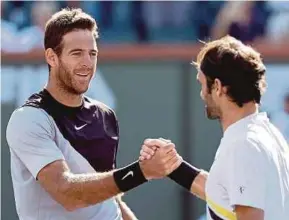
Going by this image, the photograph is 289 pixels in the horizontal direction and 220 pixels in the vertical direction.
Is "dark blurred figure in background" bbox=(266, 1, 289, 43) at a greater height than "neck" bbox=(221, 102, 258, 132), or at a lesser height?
greater

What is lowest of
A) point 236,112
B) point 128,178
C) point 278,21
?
point 128,178

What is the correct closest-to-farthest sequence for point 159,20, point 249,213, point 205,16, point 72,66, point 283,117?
point 249,213, point 72,66, point 283,117, point 205,16, point 159,20

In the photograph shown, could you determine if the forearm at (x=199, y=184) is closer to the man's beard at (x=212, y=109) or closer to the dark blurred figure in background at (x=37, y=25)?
the man's beard at (x=212, y=109)

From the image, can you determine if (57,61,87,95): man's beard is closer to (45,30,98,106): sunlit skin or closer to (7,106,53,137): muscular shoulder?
(45,30,98,106): sunlit skin

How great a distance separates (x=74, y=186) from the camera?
3957 mm

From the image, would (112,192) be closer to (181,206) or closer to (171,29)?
(181,206)

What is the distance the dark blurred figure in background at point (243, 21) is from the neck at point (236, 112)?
5645mm

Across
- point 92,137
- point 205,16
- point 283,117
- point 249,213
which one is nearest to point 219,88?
point 249,213

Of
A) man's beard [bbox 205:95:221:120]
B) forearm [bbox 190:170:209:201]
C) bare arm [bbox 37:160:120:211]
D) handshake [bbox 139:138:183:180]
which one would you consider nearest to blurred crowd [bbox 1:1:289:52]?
forearm [bbox 190:170:209:201]

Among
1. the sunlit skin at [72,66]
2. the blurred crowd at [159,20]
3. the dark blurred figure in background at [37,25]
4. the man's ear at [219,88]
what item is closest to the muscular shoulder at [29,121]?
the sunlit skin at [72,66]

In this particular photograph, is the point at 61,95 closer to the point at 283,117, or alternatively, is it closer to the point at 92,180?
the point at 92,180

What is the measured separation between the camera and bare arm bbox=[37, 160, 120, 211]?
3932 mm

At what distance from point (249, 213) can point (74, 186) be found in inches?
31.9

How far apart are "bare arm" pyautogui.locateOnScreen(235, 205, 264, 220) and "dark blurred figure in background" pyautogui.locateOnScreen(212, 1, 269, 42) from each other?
19.4 feet
